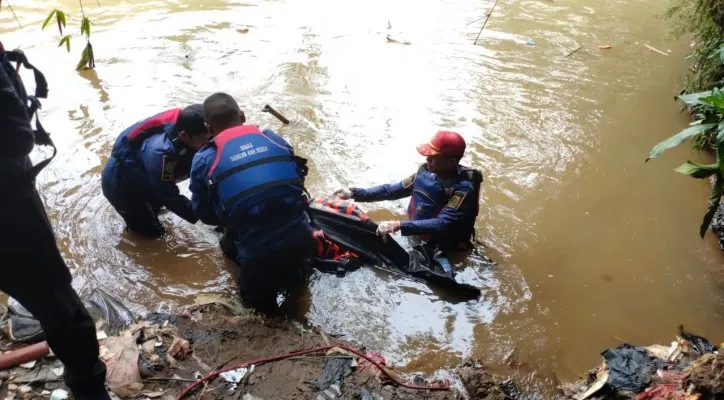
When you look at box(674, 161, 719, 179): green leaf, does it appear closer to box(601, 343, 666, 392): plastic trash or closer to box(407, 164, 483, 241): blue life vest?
box(601, 343, 666, 392): plastic trash

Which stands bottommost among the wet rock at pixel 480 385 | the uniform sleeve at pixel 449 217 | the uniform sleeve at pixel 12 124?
the wet rock at pixel 480 385

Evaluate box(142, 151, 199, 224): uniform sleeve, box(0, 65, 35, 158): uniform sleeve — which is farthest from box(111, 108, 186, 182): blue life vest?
box(0, 65, 35, 158): uniform sleeve

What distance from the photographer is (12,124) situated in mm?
1743

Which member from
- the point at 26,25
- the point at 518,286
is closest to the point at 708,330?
the point at 518,286

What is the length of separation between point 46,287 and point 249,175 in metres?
1.30

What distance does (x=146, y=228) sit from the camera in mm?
4281

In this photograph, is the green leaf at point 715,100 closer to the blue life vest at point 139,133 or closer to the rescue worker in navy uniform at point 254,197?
the rescue worker in navy uniform at point 254,197

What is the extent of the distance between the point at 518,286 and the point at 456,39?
5.72 m

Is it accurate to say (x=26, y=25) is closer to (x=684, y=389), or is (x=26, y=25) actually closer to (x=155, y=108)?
(x=155, y=108)

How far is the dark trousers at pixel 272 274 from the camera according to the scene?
10.7ft

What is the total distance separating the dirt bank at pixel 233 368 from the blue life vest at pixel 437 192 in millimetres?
1179

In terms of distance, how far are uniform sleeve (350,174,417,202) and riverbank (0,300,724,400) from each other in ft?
4.20

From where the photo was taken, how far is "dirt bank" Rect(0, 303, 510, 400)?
2.63m

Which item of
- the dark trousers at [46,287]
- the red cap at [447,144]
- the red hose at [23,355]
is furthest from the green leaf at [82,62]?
the dark trousers at [46,287]
